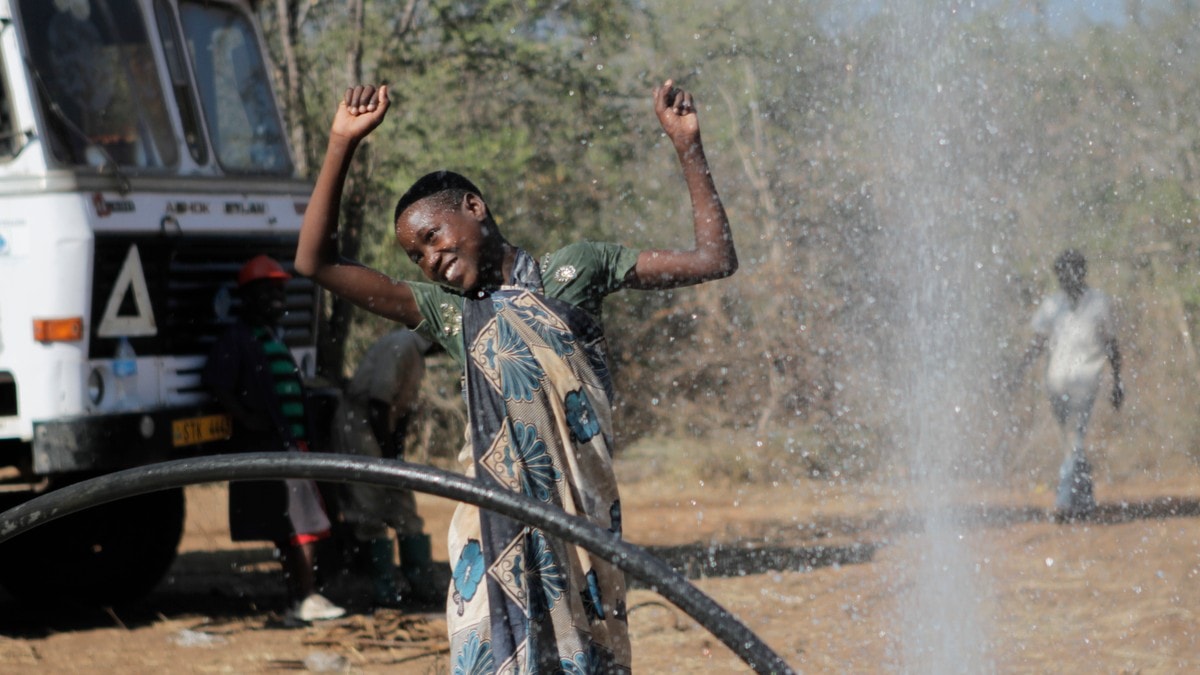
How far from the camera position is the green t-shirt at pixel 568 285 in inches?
116

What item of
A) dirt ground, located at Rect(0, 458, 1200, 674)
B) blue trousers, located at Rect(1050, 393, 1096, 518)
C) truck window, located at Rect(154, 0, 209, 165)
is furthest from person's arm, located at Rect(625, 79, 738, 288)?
blue trousers, located at Rect(1050, 393, 1096, 518)

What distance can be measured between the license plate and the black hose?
4.53 metres

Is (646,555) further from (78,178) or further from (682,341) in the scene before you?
(682,341)

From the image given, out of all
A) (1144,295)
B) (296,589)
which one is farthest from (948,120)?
(296,589)

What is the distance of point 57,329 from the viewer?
6438mm

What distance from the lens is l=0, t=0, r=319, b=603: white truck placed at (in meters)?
6.43

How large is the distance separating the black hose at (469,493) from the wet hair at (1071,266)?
23.1ft

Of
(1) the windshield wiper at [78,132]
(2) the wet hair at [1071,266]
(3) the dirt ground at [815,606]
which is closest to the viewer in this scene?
(3) the dirt ground at [815,606]

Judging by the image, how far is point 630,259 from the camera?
2977mm

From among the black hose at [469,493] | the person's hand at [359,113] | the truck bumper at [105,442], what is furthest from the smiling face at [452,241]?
the truck bumper at [105,442]

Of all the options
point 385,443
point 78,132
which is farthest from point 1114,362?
point 78,132

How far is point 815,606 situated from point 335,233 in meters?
4.54

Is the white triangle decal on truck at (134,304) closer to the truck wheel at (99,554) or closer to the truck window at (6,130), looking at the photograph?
the truck window at (6,130)

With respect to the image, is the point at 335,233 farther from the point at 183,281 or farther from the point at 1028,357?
the point at 1028,357
